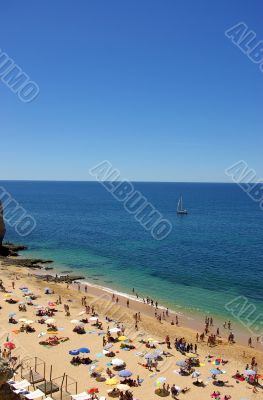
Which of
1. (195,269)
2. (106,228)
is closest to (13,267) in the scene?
(195,269)

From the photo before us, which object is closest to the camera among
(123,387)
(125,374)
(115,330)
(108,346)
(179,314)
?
(123,387)

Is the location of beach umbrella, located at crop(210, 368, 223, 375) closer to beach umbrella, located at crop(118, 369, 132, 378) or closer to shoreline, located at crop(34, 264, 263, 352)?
beach umbrella, located at crop(118, 369, 132, 378)

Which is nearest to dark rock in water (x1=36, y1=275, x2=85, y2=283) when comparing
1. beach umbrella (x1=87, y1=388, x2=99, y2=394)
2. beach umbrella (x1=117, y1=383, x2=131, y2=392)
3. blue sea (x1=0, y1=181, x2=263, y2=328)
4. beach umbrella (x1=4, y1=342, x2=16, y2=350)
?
blue sea (x1=0, y1=181, x2=263, y2=328)

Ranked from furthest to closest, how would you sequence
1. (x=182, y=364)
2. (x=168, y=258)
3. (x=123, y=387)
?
(x=168, y=258) → (x=182, y=364) → (x=123, y=387)

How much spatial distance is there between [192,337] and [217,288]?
14938mm

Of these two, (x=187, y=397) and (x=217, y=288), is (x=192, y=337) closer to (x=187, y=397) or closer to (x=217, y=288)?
(x=187, y=397)

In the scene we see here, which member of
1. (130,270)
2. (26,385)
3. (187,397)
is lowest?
(26,385)

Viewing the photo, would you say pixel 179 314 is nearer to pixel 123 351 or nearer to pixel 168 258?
pixel 123 351

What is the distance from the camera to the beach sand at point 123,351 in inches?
988

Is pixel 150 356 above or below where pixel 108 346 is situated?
above

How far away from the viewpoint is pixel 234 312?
4178cm

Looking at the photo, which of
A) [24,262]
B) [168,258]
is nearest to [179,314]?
[168,258]

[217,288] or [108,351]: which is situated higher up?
[217,288]

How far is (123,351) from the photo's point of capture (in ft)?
98.2
